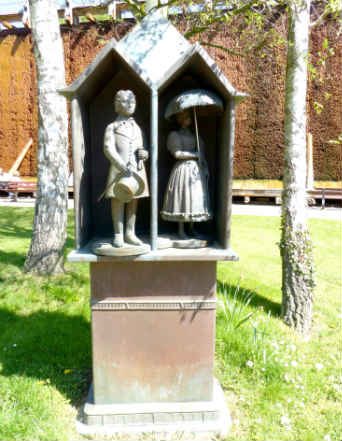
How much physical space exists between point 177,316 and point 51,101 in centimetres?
335

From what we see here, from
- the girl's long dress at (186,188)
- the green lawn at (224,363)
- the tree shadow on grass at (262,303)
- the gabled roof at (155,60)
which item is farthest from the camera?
the tree shadow on grass at (262,303)

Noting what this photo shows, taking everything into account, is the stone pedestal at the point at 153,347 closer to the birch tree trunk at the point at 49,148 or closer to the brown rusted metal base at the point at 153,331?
the brown rusted metal base at the point at 153,331

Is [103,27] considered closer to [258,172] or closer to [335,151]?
[258,172]

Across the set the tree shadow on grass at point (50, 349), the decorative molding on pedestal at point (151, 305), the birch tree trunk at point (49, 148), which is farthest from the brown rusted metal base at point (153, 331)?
the birch tree trunk at point (49, 148)

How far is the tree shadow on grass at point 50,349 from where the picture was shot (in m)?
2.82

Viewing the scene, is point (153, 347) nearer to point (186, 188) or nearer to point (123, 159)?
point (186, 188)

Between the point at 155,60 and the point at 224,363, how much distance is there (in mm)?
2583

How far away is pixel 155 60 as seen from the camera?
7.23 ft

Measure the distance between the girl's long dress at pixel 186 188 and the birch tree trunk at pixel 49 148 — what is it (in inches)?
99.6

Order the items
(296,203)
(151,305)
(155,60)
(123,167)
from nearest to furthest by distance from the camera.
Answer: (123,167)
(155,60)
(151,305)
(296,203)

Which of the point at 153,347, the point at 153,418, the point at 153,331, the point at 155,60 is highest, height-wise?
the point at 155,60

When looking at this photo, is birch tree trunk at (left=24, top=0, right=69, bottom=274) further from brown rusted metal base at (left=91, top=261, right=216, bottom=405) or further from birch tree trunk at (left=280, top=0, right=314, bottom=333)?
birch tree trunk at (left=280, top=0, right=314, bottom=333)

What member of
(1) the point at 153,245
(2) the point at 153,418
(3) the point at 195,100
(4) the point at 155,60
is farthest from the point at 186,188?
(2) the point at 153,418

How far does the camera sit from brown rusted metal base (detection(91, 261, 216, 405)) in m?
2.36
